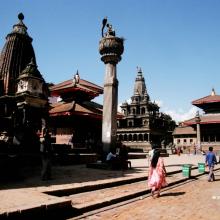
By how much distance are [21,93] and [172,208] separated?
2336cm

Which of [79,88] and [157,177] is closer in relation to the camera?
[157,177]

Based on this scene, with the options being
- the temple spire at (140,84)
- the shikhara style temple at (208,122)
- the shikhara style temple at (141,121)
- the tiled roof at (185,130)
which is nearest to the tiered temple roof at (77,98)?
the shikhara style temple at (208,122)

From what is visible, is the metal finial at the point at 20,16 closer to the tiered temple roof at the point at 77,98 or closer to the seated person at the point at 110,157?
the tiered temple roof at the point at 77,98

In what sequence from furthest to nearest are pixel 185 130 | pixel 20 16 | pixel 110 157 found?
pixel 185 130 < pixel 20 16 < pixel 110 157

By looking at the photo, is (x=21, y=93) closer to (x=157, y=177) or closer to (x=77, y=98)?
(x=77, y=98)

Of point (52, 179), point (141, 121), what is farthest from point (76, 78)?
point (141, 121)

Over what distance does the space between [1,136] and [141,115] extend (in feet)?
166

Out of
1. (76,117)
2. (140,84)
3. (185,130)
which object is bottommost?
(76,117)

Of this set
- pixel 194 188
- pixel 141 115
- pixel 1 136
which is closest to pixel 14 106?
pixel 1 136

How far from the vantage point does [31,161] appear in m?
15.6

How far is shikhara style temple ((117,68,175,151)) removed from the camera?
6669cm

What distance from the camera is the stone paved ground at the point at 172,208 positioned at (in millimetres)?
6352

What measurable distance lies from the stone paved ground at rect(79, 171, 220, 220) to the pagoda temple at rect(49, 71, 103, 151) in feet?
59.3

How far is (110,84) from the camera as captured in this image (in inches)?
648
